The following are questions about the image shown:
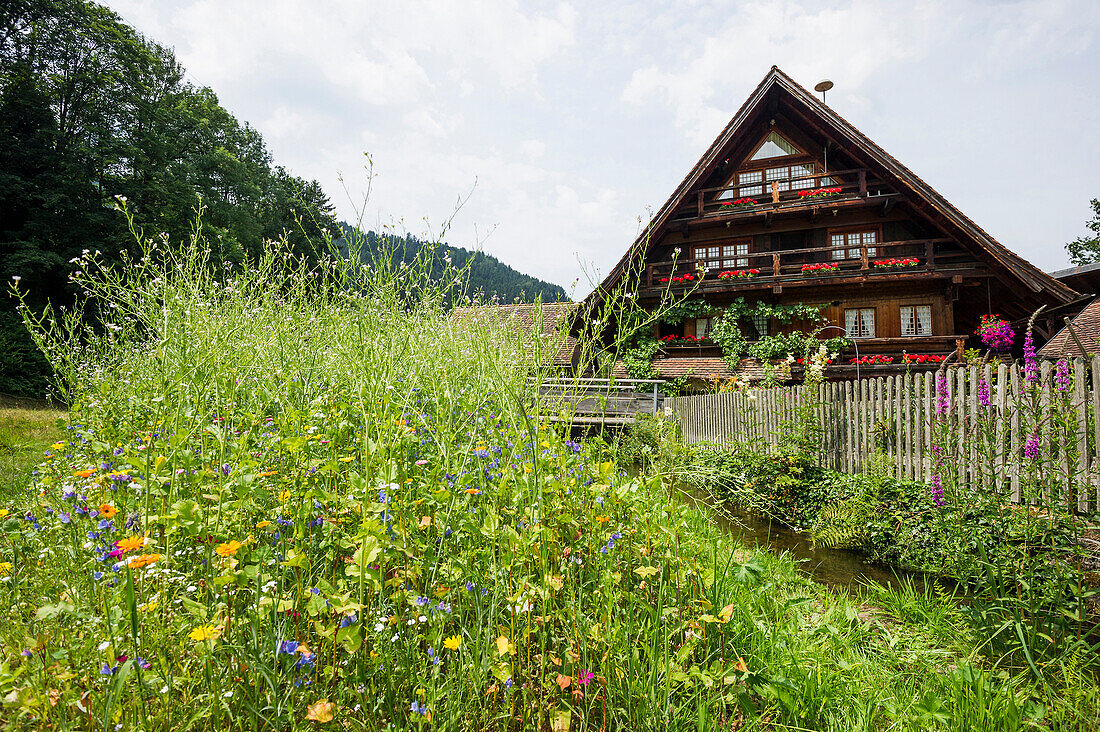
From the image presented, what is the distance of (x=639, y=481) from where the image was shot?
184 cm

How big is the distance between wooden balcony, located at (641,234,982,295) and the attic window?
3.23 metres

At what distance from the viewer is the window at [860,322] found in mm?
15055

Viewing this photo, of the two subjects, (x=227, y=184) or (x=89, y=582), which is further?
(x=227, y=184)

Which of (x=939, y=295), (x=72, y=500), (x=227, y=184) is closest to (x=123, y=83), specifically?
(x=227, y=184)

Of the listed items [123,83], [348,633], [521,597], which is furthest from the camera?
[123,83]

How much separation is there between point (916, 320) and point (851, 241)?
9.90 ft

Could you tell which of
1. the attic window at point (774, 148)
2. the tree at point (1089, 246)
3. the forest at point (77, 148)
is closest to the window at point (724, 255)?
the attic window at point (774, 148)

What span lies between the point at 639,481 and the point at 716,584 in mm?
699

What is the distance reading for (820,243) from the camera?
51.9ft

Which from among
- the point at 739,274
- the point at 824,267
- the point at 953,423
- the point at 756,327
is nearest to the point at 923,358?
the point at 824,267

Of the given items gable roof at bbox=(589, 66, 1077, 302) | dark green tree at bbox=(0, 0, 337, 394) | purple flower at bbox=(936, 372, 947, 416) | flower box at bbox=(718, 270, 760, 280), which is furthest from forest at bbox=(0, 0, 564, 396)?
purple flower at bbox=(936, 372, 947, 416)

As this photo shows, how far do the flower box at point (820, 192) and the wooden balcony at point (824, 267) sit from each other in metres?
1.70

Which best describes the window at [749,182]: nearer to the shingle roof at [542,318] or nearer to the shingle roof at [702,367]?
the shingle roof at [702,367]

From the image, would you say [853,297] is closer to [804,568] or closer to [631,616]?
[804,568]
